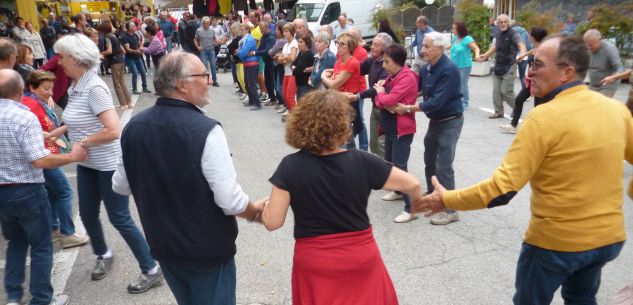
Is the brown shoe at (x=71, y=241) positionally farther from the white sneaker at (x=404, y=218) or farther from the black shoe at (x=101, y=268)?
the white sneaker at (x=404, y=218)

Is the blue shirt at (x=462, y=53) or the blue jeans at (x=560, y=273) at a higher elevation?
the blue shirt at (x=462, y=53)

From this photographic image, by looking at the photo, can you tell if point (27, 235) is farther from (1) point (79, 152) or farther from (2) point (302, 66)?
(2) point (302, 66)

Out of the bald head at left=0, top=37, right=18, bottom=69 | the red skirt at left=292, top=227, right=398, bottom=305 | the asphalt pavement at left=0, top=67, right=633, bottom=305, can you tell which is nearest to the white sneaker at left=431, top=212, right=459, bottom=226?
the asphalt pavement at left=0, top=67, right=633, bottom=305

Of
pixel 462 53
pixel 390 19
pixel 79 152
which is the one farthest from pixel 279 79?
pixel 390 19

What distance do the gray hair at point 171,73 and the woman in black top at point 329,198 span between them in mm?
533

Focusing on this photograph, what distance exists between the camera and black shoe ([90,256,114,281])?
389 centimetres

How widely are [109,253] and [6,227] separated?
37.3 inches

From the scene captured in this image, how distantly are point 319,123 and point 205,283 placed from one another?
979mm

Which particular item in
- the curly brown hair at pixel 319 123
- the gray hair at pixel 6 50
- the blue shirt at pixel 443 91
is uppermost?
the gray hair at pixel 6 50

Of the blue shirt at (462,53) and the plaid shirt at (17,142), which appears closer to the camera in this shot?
the plaid shirt at (17,142)

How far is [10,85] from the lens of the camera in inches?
119

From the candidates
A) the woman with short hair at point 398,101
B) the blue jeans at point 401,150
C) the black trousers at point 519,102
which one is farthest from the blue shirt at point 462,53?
the blue jeans at point 401,150

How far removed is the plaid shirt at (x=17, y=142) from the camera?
2990 millimetres

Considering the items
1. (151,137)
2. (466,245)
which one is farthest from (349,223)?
(466,245)
